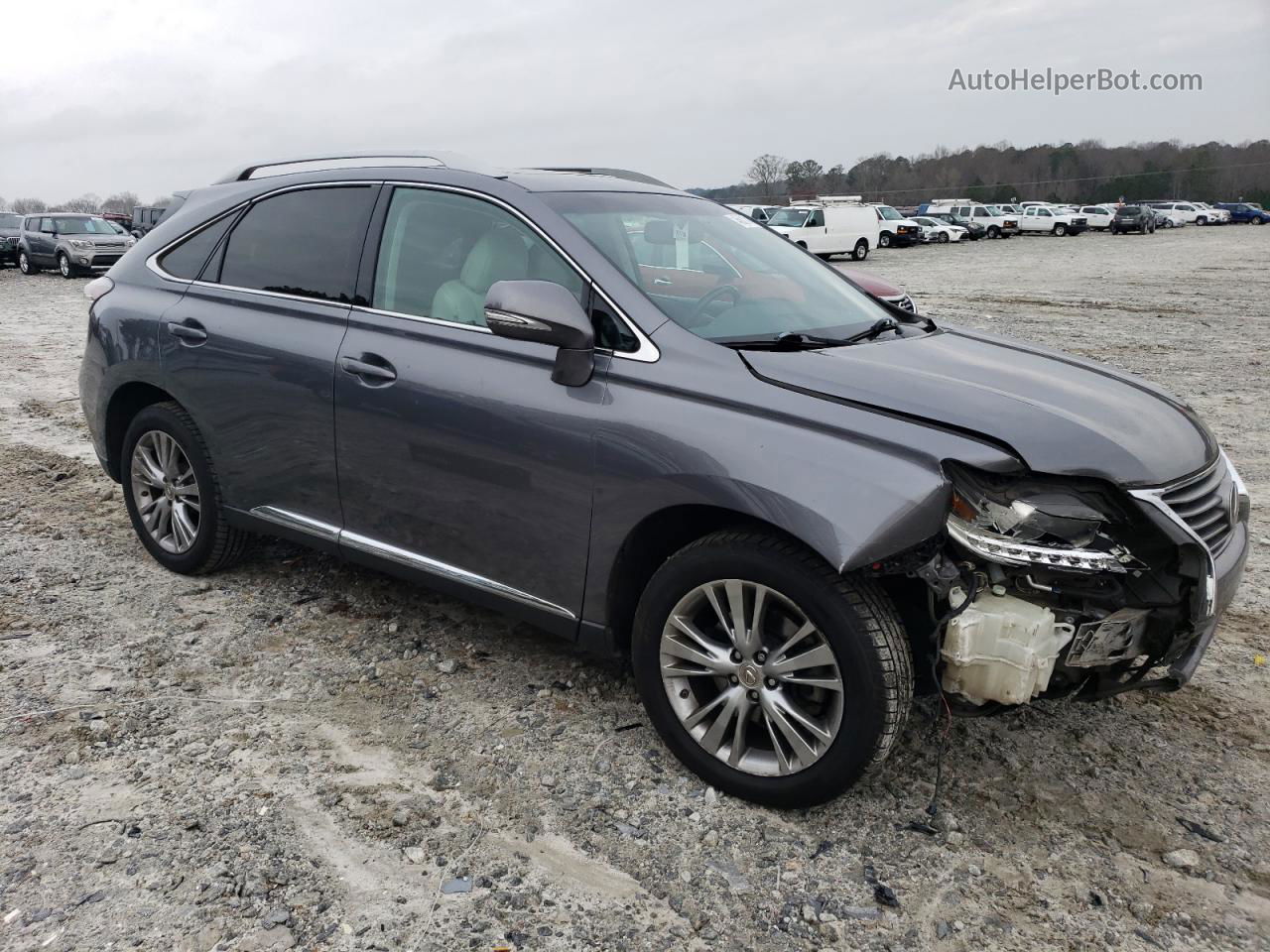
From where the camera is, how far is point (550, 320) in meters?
3.18

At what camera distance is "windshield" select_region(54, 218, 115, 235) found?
90.3 feet

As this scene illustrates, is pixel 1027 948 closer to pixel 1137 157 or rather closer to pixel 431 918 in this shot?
pixel 431 918

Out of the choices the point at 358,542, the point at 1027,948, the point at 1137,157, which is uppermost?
the point at 1137,157

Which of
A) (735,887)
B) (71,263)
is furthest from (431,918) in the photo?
(71,263)

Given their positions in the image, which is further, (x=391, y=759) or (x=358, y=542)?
(x=358, y=542)

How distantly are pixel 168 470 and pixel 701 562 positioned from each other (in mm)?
2935

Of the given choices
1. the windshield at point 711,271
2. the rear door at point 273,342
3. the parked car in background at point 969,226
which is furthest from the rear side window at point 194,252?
the parked car in background at point 969,226

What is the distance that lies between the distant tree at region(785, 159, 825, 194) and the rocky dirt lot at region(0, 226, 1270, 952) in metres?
94.6

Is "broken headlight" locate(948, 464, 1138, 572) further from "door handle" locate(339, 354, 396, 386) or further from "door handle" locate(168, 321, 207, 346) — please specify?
"door handle" locate(168, 321, 207, 346)

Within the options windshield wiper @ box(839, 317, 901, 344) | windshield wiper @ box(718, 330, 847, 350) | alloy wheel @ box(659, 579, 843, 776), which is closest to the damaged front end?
alloy wheel @ box(659, 579, 843, 776)

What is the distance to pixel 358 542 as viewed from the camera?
400 centimetres

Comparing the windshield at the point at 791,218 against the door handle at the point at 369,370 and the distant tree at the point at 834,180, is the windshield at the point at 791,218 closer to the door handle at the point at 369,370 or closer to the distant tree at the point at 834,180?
the door handle at the point at 369,370

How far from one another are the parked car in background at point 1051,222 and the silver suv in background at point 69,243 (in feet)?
135

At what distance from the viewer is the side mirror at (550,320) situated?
3188 mm
